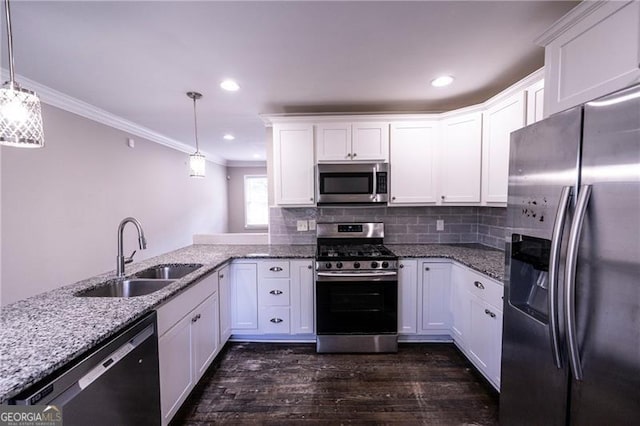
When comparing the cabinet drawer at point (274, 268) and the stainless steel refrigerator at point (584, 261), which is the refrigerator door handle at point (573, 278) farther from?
the cabinet drawer at point (274, 268)

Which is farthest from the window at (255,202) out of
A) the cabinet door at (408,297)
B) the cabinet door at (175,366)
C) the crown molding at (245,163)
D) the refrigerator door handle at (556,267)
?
the refrigerator door handle at (556,267)

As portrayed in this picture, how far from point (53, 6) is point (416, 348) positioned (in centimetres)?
361

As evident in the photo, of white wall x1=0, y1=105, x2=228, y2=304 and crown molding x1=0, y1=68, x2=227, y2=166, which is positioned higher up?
crown molding x1=0, y1=68, x2=227, y2=166

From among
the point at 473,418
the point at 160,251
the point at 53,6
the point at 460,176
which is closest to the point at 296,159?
the point at 460,176

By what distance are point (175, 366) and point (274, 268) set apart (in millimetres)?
1146

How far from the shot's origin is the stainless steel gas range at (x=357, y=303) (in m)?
2.49

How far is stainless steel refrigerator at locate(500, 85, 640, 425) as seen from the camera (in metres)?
0.90

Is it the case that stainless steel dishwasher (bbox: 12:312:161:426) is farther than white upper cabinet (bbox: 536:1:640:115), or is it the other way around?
white upper cabinet (bbox: 536:1:640:115)

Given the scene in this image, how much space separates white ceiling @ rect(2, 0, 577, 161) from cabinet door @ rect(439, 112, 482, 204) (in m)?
0.31

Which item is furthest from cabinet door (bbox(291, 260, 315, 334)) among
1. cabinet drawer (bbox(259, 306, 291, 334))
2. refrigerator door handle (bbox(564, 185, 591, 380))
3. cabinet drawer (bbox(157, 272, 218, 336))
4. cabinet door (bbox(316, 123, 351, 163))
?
refrigerator door handle (bbox(564, 185, 591, 380))

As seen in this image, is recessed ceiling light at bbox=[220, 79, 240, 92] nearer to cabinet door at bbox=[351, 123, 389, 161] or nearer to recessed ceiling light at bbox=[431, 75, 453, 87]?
cabinet door at bbox=[351, 123, 389, 161]

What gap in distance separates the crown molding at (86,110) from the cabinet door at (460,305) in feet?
13.5

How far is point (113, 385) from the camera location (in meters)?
1.17

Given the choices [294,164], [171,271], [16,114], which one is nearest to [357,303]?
[294,164]
